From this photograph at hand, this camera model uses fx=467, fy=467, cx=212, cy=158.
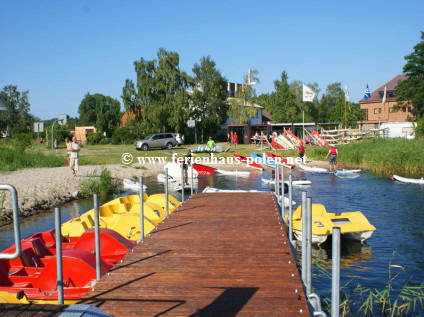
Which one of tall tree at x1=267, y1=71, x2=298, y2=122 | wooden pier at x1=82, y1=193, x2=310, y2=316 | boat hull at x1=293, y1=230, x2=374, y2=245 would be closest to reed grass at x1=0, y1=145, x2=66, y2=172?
boat hull at x1=293, y1=230, x2=374, y2=245

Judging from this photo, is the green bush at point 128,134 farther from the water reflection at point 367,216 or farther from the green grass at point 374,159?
the water reflection at point 367,216

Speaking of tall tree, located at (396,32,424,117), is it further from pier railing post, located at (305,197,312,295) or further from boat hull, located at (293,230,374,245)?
pier railing post, located at (305,197,312,295)

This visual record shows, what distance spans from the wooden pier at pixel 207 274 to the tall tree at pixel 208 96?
5159 centimetres

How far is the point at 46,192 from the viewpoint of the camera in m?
22.2

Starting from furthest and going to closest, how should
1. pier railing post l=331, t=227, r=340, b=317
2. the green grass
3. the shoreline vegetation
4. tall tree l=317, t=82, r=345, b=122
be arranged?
tall tree l=317, t=82, r=345, b=122 → the green grass → the shoreline vegetation → pier railing post l=331, t=227, r=340, b=317

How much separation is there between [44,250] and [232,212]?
4.56 m

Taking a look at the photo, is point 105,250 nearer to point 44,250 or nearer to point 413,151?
point 44,250

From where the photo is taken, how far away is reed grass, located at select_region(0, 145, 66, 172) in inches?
1166

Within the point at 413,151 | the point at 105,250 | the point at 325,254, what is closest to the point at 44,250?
the point at 105,250

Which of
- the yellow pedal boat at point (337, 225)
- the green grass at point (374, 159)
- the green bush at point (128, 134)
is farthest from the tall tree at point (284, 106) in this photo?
the yellow pedal boat at point (337, 225)

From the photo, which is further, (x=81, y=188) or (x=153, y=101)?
(x=153, y=101)

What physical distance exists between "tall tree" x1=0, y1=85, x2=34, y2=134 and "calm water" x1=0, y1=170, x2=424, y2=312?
156ft

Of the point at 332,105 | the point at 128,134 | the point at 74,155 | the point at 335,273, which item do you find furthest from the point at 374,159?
the point at 332,105

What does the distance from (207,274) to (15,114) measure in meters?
75.3
